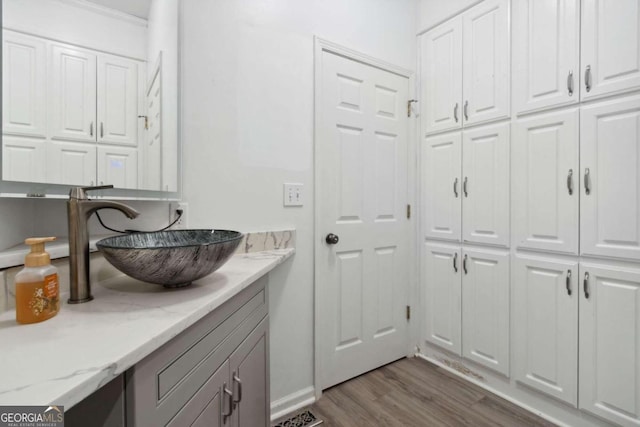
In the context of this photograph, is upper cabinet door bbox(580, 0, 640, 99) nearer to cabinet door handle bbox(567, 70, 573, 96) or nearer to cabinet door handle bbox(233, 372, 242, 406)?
cabinet door handle bbox(567, 70, 573, 96)

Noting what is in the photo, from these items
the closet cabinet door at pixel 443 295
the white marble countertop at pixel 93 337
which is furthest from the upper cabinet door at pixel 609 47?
the white marble countertop at pixel 93 337

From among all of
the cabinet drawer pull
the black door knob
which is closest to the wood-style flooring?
the cabinet drawer pull

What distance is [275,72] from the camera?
1.60 m

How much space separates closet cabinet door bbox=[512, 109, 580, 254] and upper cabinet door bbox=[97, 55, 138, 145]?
6.21 ft

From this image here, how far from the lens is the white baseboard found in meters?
1.59

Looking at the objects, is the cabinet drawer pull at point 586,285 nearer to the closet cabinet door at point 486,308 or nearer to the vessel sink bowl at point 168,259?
the closet cabinet door at point 486,308

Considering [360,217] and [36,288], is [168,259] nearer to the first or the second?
[36,288]

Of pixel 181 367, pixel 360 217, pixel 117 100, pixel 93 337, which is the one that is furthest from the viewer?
pixel 360 217

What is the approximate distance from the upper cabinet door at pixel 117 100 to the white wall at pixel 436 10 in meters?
1.92

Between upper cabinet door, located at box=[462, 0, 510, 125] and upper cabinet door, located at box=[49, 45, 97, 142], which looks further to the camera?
upper cabinet door, located at box=[462, 0, 510, 125]

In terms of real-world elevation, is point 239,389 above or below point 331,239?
below

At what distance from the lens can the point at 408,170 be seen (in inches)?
84.5

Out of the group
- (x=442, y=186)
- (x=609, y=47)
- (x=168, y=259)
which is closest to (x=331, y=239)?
(x=442, y=186)

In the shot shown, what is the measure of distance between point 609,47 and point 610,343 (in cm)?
137
